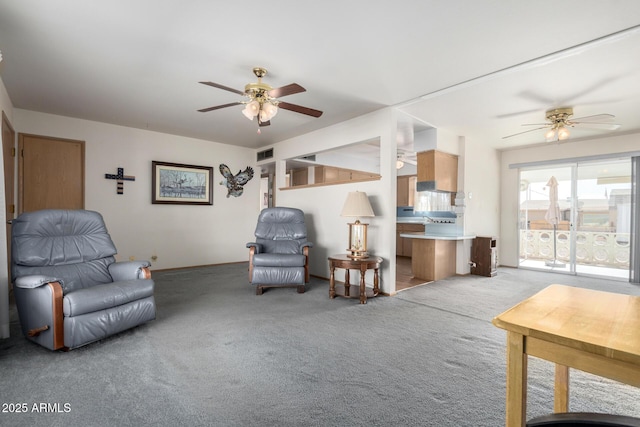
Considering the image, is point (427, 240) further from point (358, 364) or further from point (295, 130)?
point (358, 364)

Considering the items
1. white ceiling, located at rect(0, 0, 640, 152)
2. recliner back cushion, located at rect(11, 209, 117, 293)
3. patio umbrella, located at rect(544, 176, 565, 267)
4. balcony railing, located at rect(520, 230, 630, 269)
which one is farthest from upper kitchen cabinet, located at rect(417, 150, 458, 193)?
recliner back cushion, located at rect(11, 209, 117, 293)

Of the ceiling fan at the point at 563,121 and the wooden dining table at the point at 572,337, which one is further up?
the ceiling fan at the point at 563,121

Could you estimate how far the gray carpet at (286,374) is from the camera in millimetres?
1573

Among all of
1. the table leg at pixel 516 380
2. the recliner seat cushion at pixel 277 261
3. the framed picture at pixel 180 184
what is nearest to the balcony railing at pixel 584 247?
the recliner seat cushion at pixel 277 261

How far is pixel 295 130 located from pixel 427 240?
2.92 meters

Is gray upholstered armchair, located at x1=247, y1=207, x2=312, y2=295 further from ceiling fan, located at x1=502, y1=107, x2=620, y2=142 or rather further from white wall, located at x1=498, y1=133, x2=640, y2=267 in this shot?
white wall, located at x1=498, y1=133, x2=640, y2=267

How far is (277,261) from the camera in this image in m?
3.92

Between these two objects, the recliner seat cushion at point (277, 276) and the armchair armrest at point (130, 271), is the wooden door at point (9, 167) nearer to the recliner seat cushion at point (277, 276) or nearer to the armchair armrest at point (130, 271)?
the armchair armrest at point (130, 271)

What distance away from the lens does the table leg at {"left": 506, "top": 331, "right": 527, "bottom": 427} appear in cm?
95

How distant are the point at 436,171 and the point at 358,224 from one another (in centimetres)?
190

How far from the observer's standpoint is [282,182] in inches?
231

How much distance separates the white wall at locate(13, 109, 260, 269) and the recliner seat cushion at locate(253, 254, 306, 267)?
2394 millimetres

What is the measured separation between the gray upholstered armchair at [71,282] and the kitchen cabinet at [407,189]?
6223 mm

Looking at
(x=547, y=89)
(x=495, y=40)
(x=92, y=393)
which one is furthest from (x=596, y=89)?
(x=92, y=393)
